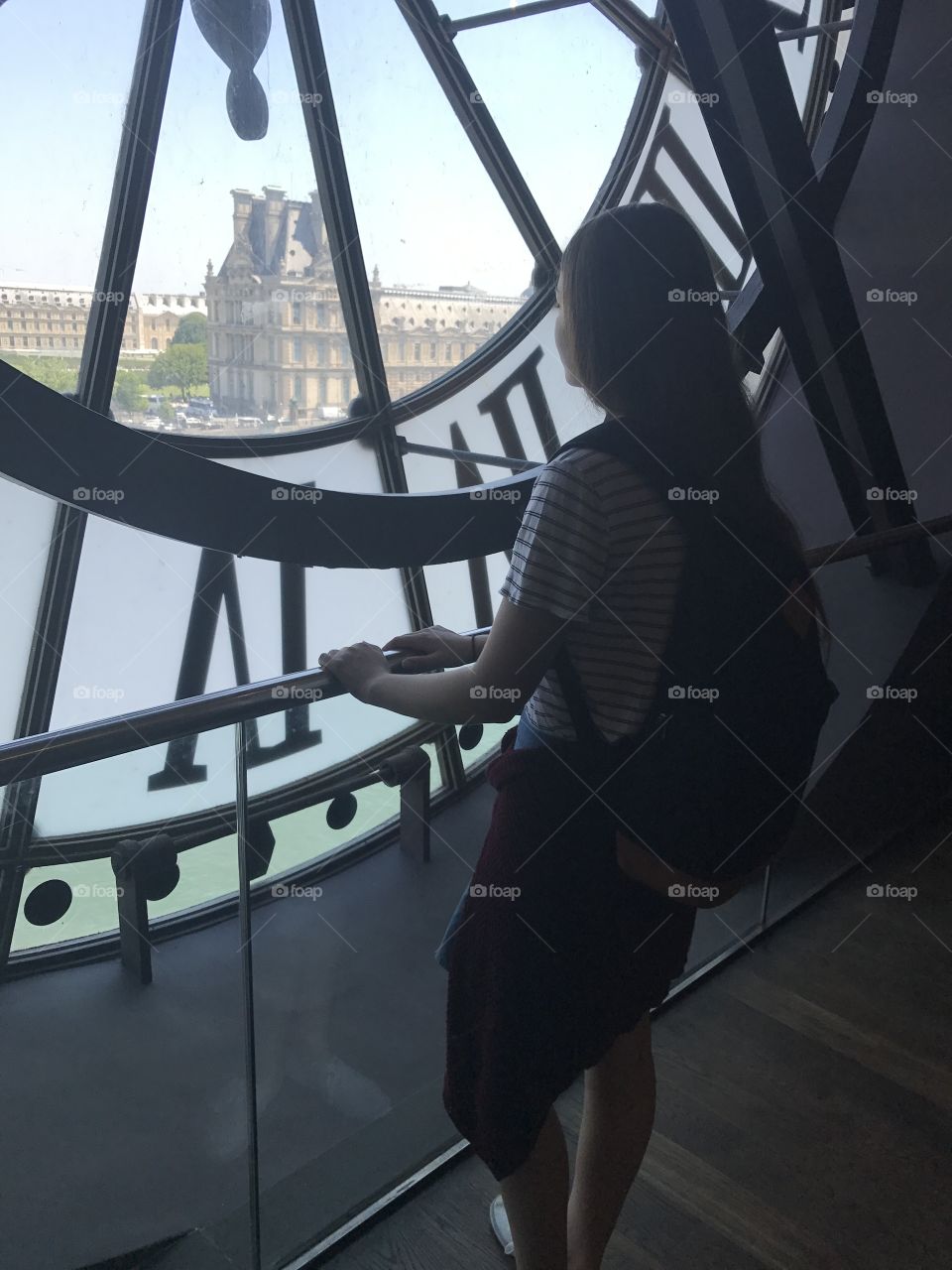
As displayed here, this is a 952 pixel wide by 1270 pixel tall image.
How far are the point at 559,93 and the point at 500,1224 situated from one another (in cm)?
458

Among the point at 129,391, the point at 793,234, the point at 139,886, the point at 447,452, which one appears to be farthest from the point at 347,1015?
the point at 447,452

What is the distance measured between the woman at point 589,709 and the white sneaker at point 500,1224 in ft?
0.70

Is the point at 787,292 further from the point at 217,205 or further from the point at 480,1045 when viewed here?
the point at 480,1045

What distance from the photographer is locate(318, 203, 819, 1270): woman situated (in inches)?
41.0

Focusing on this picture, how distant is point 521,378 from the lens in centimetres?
526

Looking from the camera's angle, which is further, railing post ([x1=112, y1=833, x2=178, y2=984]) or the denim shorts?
railing post ([x1=112, y1=833, x2=178, y2=984])

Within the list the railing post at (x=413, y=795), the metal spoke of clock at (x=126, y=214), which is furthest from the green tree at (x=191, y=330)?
the railing post at (x=413, y=795)

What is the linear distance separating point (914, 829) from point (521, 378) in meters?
3.14

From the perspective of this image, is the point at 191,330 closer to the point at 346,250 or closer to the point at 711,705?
the point at 346,250

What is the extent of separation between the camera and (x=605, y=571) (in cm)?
104

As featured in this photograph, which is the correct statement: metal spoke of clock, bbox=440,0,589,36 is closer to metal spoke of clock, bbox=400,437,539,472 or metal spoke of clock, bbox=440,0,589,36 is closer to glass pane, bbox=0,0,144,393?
glass pane, bbox=0,0,144,393

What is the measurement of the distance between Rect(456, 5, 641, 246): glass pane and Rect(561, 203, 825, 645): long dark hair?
3750mm

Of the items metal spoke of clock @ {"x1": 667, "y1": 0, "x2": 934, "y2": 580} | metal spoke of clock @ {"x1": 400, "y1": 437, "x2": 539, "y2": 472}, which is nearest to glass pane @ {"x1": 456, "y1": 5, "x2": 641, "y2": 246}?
metal spoke of clock @ {"x1": 400, "y1": 437, "x2": 539, "y2": 472}

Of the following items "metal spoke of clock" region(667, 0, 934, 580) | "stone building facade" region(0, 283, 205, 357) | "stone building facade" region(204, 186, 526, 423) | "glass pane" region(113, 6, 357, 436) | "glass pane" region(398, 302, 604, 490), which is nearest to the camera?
"metal spoke of clock" region(667, 0, 934, 580)
